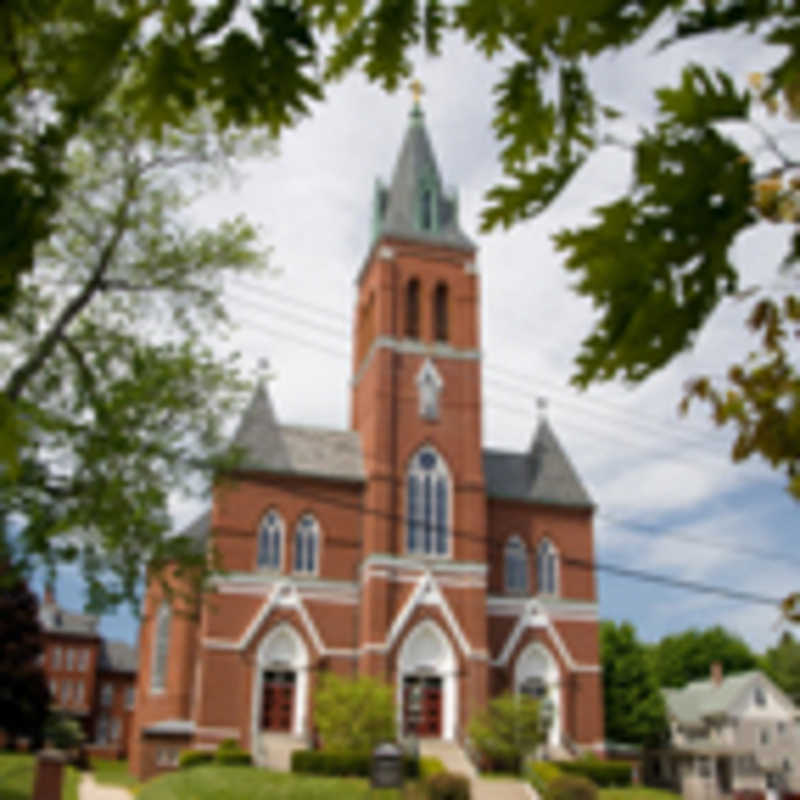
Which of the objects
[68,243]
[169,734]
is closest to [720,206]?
[68,243]

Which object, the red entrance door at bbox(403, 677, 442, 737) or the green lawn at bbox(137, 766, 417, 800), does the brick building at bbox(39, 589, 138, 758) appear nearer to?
the red entrance door at bbox(403, 677, 442, 737)

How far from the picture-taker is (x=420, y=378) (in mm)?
37875

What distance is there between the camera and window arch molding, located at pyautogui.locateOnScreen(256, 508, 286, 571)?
34.5 m

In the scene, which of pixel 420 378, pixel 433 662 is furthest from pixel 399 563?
pixel 420 378

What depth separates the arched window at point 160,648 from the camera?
35281 mm

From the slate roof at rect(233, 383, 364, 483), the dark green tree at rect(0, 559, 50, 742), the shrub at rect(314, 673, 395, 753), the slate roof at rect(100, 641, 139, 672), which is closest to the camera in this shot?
the shrub at rect(314, 673, 395, 753)

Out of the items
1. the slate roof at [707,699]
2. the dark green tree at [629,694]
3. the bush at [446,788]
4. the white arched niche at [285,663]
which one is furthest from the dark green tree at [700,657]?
the bush at [446,788]

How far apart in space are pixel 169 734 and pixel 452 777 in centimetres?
1193

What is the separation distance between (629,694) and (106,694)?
42836mm

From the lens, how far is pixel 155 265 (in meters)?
19.5

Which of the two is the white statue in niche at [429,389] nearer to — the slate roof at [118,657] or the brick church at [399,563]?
the brick church at [399,563]

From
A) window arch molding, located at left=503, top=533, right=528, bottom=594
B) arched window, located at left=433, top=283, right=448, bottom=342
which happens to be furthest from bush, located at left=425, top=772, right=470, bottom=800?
arched window, located at left=433, top=283, right=448, bottom=342

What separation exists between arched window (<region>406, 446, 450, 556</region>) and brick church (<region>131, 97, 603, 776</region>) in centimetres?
7

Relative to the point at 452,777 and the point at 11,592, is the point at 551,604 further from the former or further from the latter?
the point at 11,592
